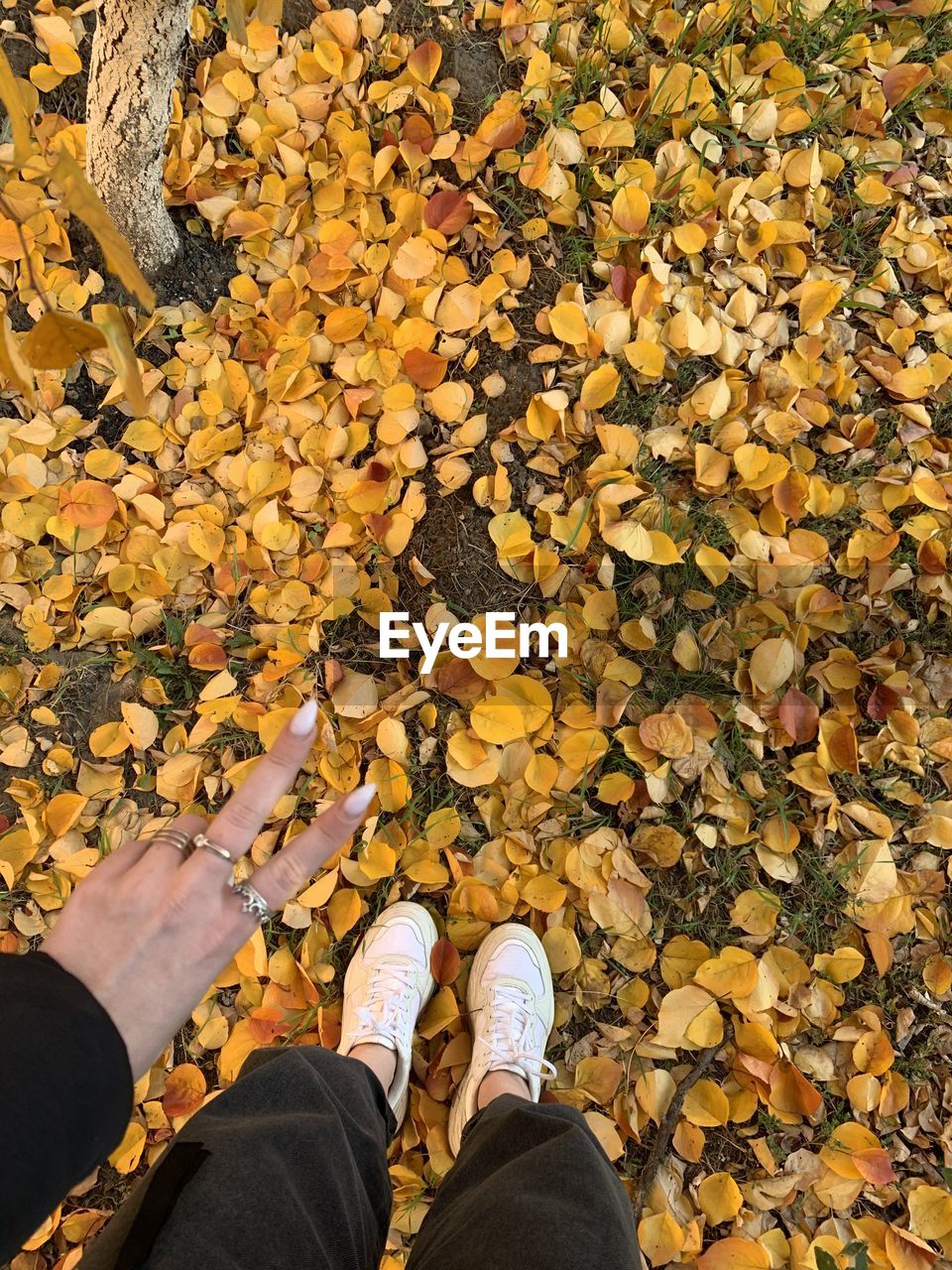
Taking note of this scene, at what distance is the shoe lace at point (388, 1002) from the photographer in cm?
142

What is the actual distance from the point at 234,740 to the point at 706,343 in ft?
4.12

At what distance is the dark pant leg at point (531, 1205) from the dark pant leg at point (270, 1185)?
122 millimetres

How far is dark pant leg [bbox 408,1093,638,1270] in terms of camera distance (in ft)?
3.14

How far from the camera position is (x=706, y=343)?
5.40ft

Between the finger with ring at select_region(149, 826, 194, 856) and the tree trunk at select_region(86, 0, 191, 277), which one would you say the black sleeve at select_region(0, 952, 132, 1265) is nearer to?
the finger with ring at select_region(149, 826, 194, 856)

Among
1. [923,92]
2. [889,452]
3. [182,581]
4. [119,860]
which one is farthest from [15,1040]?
[923,92]

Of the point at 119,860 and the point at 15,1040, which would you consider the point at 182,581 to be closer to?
the point at 119,860

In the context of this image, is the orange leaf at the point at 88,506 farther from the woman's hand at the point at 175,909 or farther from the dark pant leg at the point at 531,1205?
the dark pant leg at the point at 531,1205

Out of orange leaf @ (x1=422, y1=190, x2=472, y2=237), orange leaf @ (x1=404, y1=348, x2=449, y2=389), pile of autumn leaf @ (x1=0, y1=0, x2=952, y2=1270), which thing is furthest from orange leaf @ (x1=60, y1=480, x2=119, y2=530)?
orange leaf @ (x1=422, y1=190, x2=472, y2=237)

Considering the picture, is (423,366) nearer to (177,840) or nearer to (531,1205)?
(177,840)

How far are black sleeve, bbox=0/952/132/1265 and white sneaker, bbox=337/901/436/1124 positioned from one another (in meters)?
0.70

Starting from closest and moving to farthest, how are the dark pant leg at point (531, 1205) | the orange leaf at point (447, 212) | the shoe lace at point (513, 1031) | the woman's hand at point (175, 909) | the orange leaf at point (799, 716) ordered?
the woman's hand at point (175, 909) → the dark pant leg at point (531, 1205) → the shoe lace at point (513, 1031) → the orange leaf at point (799, 716) → the orange leaf at point (447, 212)

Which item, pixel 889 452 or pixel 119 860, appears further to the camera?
pixel 889 452

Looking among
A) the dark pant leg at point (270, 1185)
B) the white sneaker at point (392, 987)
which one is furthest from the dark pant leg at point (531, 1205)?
the white sneaker at point (392, 987)
